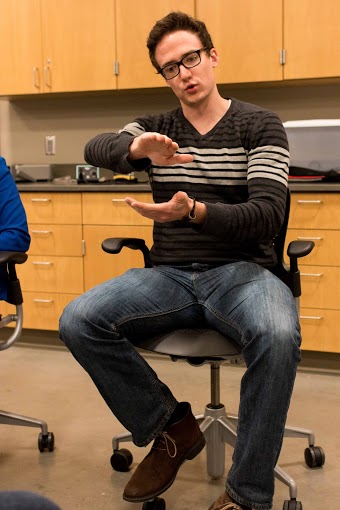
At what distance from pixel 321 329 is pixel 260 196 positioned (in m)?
1.48

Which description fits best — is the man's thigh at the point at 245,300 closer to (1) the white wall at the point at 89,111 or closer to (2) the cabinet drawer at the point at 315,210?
(2) the cabinet drawer at the point at 315,210

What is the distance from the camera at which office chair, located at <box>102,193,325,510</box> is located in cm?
173

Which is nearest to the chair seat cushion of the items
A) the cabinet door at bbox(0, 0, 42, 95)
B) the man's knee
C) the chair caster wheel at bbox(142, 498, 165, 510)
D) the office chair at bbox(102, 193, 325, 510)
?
the office chair at bbox(102, 193, 325, 510)

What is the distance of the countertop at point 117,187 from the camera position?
3018 millimetres

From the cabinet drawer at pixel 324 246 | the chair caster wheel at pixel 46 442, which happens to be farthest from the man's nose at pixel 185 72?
the cabinet drawer at pixel 324 246

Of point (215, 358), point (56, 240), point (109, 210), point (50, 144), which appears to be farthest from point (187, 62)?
point (50, 144)

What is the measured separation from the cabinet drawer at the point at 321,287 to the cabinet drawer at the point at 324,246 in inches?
1.1

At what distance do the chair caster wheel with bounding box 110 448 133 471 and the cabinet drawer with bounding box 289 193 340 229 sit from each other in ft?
4.63

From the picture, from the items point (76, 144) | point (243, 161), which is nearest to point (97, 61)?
point (76, 144)

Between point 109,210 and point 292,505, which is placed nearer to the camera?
point 292,505

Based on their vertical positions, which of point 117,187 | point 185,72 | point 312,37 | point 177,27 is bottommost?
point 117,187

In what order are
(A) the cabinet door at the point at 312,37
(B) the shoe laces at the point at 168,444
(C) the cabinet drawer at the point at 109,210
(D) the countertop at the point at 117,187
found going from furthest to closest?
(C) the cabinet drawer at the point at 109,210 → (A) the cabinet door at the point at 312,37 → (D) the countertop at the point at 117,187 → (B) the shoe laces at the point at 168,444

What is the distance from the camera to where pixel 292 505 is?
5.99 ft

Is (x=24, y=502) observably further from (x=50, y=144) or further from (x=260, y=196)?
(x=50, y=144)
